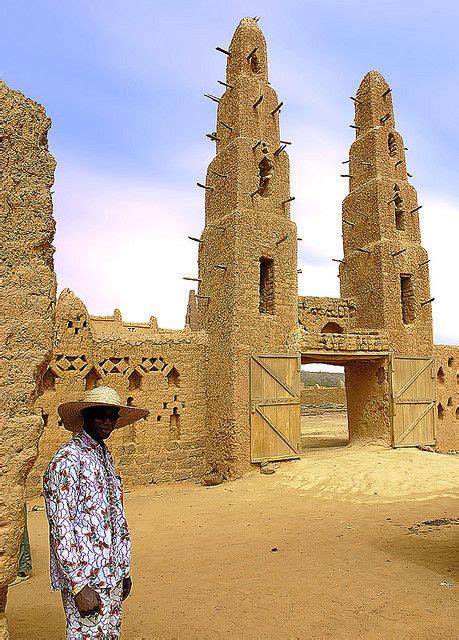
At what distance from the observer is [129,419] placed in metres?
3.92

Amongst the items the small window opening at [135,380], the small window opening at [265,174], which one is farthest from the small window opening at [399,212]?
the small window opening at [135,380]

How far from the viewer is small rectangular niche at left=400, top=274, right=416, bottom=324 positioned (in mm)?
15930

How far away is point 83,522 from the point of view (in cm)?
294

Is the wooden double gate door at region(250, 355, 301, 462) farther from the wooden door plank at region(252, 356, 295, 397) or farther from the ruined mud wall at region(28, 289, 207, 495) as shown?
the ruined mud wall at region(28, 289, 207, 495)

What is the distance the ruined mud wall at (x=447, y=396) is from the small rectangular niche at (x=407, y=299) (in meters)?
1.39

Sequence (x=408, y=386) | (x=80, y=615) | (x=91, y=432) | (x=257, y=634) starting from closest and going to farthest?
(x=80, y=615) < (x=91, y=432) < (x=257, y=634) < (x=408, y=386)

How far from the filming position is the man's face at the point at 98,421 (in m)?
3.31

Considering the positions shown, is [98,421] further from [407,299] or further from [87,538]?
[407,299]

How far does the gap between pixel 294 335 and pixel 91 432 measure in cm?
1064

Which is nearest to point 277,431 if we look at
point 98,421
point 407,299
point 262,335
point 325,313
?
point 262,335

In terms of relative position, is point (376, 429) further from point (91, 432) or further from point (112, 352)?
point (91, 432)

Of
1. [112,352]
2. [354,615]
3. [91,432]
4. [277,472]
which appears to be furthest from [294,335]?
[91,432]

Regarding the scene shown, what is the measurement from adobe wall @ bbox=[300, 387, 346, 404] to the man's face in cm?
2791

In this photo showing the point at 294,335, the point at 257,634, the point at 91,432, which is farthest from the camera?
the point at 294,335
